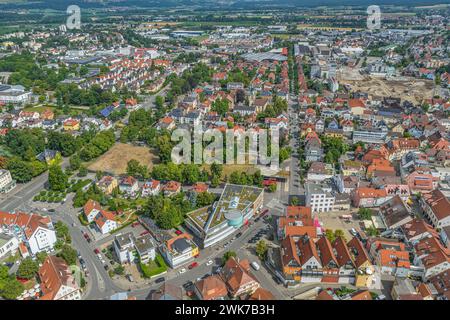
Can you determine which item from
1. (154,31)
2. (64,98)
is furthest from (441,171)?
(154,31)

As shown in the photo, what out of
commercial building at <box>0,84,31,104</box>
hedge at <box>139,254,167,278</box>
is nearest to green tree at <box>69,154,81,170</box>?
hedge at <box>139,254,167,278</box>

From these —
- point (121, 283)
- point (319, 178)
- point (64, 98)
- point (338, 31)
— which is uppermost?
point (338, 31)

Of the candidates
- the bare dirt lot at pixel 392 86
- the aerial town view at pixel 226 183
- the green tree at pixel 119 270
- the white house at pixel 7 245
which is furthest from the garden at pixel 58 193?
the bare dirt lot at pixel 392 86

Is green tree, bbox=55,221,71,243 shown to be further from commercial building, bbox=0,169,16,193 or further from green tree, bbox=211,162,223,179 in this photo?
green tree, bbox=211,162,223,179
